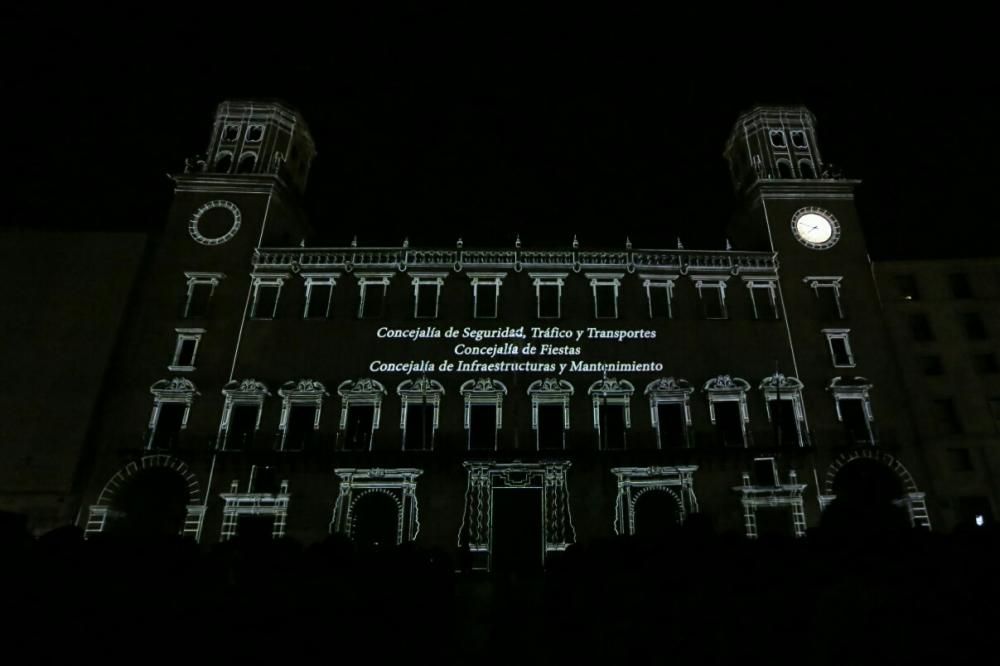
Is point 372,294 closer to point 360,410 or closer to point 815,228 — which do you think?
point 360,410

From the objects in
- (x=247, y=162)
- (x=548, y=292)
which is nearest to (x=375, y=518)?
(x=548, y=292)

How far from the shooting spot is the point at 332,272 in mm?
33906

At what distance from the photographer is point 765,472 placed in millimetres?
29688

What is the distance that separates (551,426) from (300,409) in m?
12.6

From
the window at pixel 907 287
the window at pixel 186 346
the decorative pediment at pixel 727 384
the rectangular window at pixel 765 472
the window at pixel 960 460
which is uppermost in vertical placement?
the window at pixel 907 287

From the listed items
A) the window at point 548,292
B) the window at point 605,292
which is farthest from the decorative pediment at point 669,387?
the window at point 548,292

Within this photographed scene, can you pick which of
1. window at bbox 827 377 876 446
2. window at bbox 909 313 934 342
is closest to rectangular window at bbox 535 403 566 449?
window at bbox 827 377 876 446

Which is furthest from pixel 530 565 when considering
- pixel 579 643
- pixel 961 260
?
pixel 961 260

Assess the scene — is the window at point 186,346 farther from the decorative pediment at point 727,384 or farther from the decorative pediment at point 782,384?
the decorative pediment at point 782,384

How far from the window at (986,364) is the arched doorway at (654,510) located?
61.9 ft

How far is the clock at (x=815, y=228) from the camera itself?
35.2 meters

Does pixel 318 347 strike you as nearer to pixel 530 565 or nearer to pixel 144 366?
pixel 144 366

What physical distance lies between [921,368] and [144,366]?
40.7 meters

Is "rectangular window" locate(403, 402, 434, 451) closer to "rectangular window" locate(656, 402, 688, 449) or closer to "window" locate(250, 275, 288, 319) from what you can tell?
"window" locate(250, 275, 288, 319)
